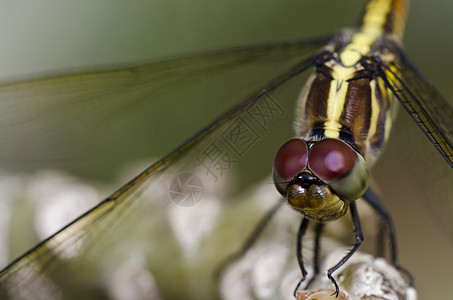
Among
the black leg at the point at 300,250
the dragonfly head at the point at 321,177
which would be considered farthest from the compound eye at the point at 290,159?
the black leg at the point at 300,250

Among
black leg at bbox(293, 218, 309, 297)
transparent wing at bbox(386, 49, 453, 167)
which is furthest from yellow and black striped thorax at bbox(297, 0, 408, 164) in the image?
black leg at bbox(293, 218, 309, 297)

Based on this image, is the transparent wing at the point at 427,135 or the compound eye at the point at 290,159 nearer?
the compound eye at the point at 290,159

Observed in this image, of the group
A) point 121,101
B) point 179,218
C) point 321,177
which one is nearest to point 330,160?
point 321,177

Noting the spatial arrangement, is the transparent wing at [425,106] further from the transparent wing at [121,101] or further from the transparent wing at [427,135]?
the transparent wing at [121,101]

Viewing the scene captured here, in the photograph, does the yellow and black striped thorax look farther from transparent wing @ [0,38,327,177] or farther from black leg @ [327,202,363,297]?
transparent wing @ [0,38,327,177]

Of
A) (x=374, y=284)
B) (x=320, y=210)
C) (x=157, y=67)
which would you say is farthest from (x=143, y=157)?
(x=374, y=284)
